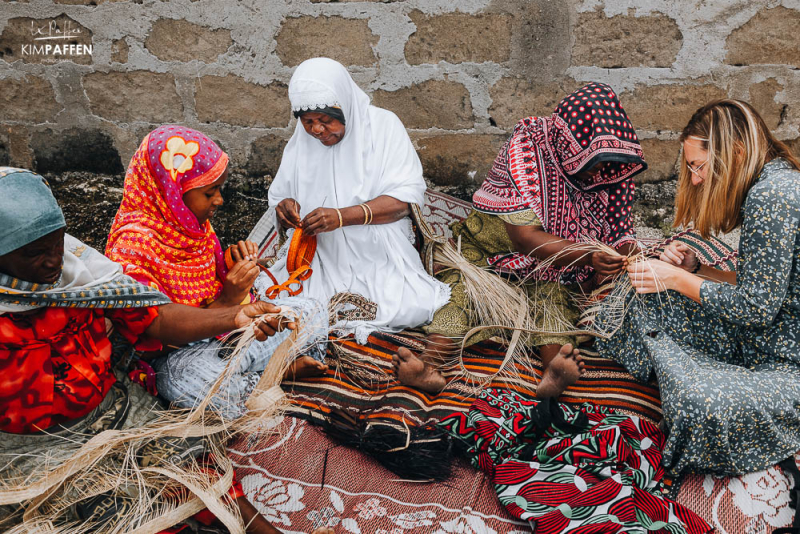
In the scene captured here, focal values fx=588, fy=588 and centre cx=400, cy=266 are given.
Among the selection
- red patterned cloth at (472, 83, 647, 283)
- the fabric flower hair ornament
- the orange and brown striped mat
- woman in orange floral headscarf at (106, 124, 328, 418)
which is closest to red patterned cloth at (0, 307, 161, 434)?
woman in orange floral headscarf at (106, 124, 328, 418)

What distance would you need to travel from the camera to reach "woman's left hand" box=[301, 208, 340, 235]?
2.89 meters

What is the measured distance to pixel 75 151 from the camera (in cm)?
398

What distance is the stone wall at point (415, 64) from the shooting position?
3.44m

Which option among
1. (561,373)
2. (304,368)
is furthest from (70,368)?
(561,373)

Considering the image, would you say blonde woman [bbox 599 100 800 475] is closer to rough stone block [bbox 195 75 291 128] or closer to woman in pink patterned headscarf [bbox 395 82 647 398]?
woman in pink patterned headscarf [bbox 395 82 647 398]

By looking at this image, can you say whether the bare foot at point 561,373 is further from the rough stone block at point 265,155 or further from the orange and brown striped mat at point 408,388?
the rough stone block at point 265,155

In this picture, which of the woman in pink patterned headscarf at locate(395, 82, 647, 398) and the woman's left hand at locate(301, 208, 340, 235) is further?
the woman's left hand at locate(301, 208, 340, 235)

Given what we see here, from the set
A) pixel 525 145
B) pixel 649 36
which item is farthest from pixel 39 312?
pixel 649 36

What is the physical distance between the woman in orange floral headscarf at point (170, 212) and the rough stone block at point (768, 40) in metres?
3.00

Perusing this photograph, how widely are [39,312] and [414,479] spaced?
1394 millimetres

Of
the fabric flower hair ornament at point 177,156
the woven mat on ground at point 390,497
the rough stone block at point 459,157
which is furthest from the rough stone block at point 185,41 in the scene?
the woven mat on ground at point 390,497

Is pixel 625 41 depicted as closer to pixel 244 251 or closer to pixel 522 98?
pixel 522 98

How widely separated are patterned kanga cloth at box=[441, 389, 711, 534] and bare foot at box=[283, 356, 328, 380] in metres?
0.67

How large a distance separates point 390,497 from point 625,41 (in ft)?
9.47
